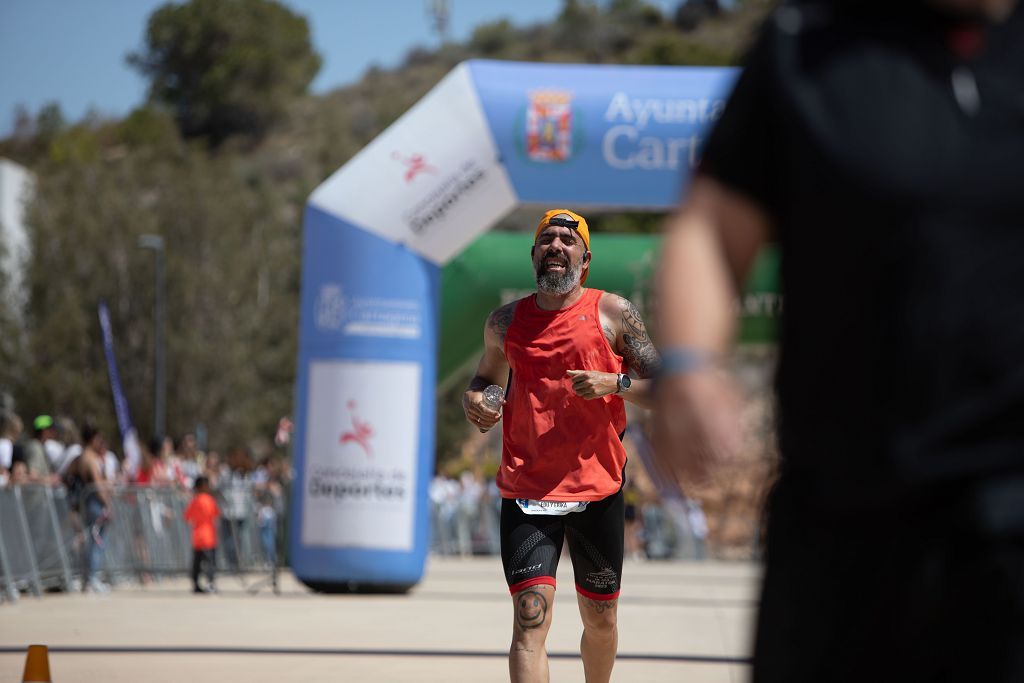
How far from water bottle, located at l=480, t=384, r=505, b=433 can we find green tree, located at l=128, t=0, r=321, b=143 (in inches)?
3828

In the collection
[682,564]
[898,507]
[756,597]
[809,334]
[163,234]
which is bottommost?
[682,564]

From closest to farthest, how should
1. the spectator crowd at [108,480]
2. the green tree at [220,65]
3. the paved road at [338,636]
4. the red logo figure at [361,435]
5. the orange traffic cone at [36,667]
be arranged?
the orange traffic cone at [36,667], the paved road at [338,636], the red logo figure at [361,435], the spectator crowd at [108,480], the green tree at [220,65]

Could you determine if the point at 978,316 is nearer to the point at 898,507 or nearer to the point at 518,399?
the point at 898,507

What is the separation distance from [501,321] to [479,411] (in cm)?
49

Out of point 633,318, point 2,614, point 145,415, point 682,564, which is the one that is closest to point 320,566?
point 2,614

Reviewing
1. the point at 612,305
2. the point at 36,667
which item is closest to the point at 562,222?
the point at 612,305

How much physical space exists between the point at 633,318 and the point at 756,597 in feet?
12.2

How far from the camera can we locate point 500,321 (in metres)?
6.25

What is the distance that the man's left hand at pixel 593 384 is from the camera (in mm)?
5746

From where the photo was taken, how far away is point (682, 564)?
27.9 meters

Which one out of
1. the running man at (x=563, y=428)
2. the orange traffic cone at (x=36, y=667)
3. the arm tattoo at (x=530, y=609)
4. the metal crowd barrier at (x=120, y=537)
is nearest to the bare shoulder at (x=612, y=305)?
the running man at (x=563, y=428)

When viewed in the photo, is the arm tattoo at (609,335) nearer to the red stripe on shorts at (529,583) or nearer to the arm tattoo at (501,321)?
the arm tattoo at (501,321)

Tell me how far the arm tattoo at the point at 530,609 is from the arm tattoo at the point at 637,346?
1054 mm

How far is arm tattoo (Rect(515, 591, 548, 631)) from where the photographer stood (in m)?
5.54
